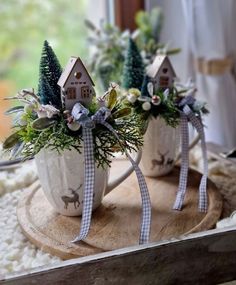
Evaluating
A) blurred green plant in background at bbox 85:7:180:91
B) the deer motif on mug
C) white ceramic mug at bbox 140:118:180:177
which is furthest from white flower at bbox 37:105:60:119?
blurred green plant in background at bbox 85:7:180:91

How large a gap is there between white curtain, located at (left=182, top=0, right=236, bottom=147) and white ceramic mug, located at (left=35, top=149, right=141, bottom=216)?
69 cm

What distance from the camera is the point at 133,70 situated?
0.82 meters

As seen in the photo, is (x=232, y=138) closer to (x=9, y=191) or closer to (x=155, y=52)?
(x=155, y=52)

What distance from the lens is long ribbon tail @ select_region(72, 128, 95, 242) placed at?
0.60 metres

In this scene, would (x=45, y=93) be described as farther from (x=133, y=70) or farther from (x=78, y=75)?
(x=133, y=70)

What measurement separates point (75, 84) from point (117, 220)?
223 millimetres

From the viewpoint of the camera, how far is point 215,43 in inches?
49.6

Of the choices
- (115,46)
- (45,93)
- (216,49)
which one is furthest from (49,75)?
(216,49)

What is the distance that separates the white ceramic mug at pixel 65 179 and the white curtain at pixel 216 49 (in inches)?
27.2

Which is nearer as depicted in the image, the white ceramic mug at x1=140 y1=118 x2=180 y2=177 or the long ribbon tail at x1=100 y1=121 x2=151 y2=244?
the long ribbon tail at x1=100 y1=121 x2=151 y2=244

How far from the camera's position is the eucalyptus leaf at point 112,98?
637mm

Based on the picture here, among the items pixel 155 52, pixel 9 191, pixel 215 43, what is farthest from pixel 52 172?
pixel 215 43

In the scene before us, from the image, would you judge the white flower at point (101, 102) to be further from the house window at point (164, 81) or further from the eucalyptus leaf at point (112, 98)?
the house window at point (164, 81)

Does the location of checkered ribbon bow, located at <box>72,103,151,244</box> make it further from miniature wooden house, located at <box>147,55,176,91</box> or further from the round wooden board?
miniature wooden house, located at <box>147,55,176,91</box>
